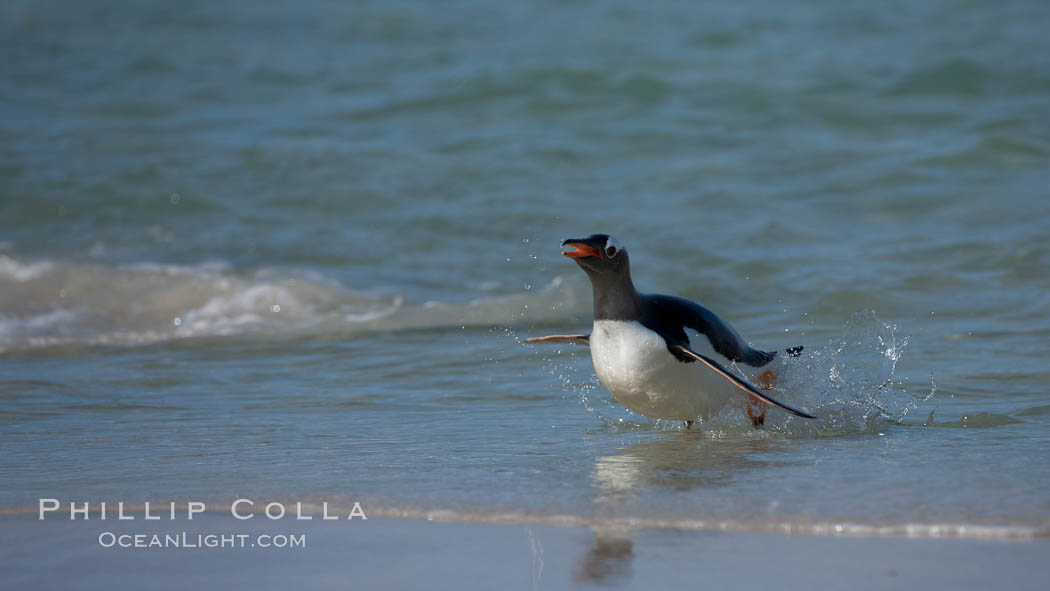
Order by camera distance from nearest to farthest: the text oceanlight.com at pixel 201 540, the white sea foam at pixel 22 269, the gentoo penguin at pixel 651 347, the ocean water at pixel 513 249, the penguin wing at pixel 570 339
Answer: the text oceanlight.com at pixel 201 540 < the ocean water at pixel 513 249 < the gentoo penguin at pixel 651 347 < the penguin wing at pixel 570 339 < the white sea foam at pixel 22 269

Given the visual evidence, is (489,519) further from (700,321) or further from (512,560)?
(700,321)

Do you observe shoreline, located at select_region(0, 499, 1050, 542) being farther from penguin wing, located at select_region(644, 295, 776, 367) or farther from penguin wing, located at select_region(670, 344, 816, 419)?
penguin wing, located at select_region(644, 295, 776, 367)

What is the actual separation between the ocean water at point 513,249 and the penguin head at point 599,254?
26.6 inches

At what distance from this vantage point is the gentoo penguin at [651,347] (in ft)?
14.8

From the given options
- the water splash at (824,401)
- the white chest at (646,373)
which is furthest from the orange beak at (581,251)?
the water splash at (824,401)

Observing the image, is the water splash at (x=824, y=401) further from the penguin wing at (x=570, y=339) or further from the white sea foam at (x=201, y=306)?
the white sea foam at (x=201, y=306)

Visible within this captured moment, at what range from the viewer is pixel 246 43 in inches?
730

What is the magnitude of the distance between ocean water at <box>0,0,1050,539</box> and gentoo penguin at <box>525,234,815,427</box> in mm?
188

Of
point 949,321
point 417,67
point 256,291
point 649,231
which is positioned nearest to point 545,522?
point 949,321

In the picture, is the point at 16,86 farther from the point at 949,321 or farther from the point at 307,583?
the point at 307,583

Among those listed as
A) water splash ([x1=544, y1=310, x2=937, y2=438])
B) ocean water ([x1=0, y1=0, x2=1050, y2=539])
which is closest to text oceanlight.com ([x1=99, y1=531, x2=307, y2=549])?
ocean water ([x1=0, y1=0, x2=1050, y2=539])

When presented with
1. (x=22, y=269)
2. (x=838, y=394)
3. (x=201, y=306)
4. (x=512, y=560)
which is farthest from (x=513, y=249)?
(x=512, y=560)

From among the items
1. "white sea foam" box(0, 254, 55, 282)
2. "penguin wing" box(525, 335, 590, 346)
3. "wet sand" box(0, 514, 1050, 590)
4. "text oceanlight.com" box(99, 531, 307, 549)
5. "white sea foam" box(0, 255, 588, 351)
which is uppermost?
"white sea foam" box(0, 254, 55, 282)

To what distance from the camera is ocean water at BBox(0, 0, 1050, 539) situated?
417 centimetres
